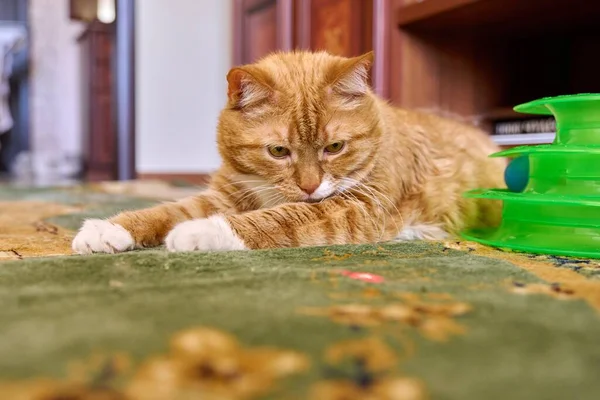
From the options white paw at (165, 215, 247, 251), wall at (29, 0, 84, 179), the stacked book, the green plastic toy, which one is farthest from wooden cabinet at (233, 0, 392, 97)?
wall at (29, 0, 84, 179)

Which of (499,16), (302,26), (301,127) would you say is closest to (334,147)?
(301,127)

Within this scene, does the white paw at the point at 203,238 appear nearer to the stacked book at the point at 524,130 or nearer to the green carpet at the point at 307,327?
the green carpet at the point at 307,327

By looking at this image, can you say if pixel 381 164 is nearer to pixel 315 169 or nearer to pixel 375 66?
pixel 315 169

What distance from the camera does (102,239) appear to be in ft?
4.32

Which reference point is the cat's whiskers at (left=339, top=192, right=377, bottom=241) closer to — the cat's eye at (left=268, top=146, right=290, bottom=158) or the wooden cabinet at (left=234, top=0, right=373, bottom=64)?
the cat's eye at (left=268, top=146, right=290, bottom=158)

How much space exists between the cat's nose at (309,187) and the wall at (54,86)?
6.96 metres

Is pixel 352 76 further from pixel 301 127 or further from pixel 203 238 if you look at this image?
pixel 203 238

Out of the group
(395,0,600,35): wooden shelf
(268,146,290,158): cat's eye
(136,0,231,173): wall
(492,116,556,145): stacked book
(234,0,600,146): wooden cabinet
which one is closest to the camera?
(268,146,290,158): cat's eye

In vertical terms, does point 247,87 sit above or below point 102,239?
above

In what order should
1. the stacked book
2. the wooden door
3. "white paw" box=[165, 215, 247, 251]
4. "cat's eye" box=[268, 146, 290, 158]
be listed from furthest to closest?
the wooden door < the stacked book < "cat's eye" box=[268, 146, 290, 158] < "white paw" box=[165, 215, 247, 251]

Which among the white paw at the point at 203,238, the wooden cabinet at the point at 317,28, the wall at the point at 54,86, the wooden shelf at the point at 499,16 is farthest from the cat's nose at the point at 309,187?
the wall at the point at 54,86

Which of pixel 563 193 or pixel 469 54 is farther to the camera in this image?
pixel 469 54

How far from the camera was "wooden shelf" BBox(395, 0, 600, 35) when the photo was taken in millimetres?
2193

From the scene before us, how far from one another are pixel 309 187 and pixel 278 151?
12cm
